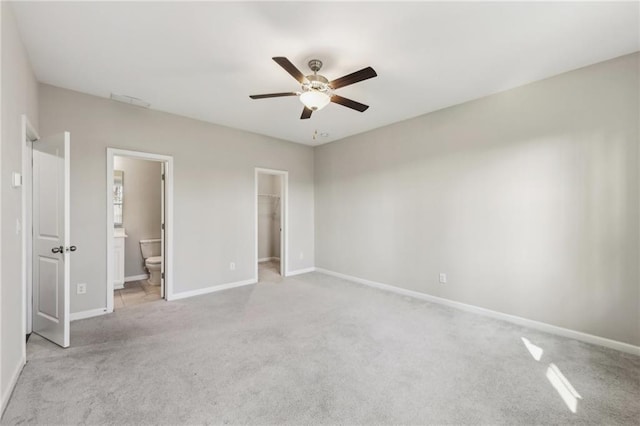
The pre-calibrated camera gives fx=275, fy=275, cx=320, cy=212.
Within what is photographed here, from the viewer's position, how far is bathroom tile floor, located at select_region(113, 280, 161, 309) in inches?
152

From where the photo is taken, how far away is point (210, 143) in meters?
4.40

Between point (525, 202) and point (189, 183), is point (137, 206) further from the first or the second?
point (525, 202)

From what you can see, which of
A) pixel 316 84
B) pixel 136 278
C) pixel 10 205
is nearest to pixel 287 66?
pixel 316 84

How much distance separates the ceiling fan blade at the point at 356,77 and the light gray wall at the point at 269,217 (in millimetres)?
4866

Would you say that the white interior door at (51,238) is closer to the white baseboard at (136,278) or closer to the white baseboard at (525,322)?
the white baseboard at (136,278)

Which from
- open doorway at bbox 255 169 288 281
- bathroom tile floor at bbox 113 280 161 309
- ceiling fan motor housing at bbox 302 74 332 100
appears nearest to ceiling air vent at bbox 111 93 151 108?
ceiling fan motor housing at bbox 302 74 332 100

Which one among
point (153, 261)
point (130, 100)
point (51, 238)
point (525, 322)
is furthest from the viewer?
point (153, 261)

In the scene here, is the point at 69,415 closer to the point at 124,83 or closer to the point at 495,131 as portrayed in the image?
the point at 124,83

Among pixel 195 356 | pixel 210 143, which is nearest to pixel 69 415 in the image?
pixel 195 356

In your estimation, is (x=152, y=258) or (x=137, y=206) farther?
(x=137, y=206)

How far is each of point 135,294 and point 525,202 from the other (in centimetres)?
546

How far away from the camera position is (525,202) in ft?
10.1

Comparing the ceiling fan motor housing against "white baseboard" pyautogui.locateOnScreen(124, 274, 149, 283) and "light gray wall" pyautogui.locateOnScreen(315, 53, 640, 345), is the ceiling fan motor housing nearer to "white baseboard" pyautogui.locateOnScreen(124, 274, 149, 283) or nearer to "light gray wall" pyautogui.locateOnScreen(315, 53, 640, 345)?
"light gray wall" pyautogui.locateOnScreen(315, 53, 640, 345)

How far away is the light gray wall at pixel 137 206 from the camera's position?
5.02 metres
